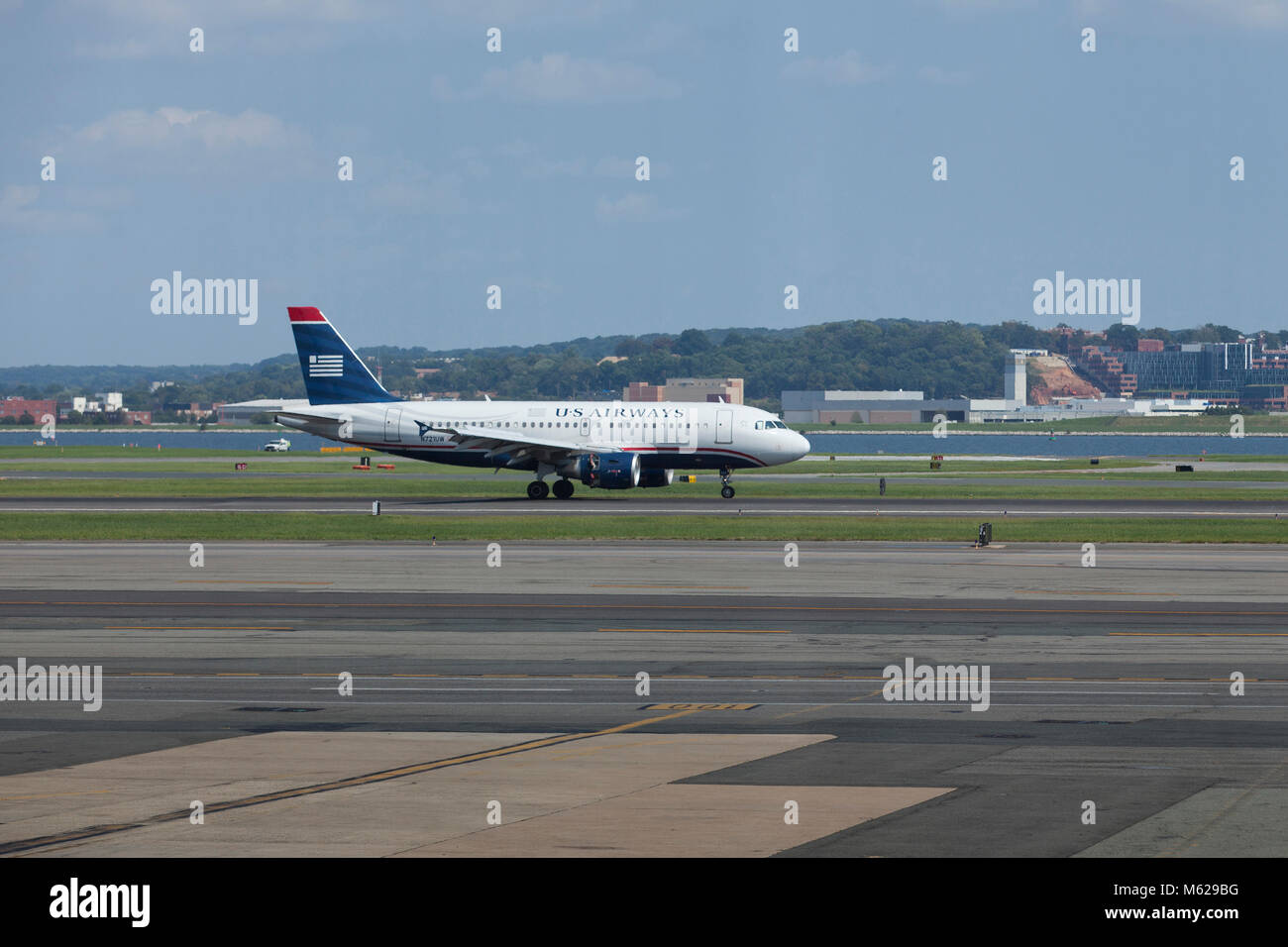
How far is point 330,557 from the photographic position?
4241cm

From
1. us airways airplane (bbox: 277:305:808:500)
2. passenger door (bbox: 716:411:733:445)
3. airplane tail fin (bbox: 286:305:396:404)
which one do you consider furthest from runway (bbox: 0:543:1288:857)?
airplane tail fin (bbox: 286:305:396:404)

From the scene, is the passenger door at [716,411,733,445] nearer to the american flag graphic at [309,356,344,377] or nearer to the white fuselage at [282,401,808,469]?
the white fuselage at [282,401,808,469]

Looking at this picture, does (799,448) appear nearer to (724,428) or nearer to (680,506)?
(724,428)

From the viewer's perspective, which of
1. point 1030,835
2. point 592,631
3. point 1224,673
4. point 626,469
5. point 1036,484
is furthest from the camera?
point 1036,484

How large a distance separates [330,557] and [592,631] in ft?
55.0

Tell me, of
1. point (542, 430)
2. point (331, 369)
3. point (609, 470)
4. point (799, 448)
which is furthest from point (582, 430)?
point (331, 369)

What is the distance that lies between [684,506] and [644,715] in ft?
138

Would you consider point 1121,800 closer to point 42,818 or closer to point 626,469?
point 42,818

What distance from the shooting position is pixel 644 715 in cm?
1984

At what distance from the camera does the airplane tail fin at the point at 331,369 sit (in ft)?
228

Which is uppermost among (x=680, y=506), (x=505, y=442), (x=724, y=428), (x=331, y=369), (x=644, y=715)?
(x=331, y=369)

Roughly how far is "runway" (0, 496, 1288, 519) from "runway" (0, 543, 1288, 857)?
2069 cm

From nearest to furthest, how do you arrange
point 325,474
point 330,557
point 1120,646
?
1. point 1120,646
2. point 330,557
3. point 325,474
